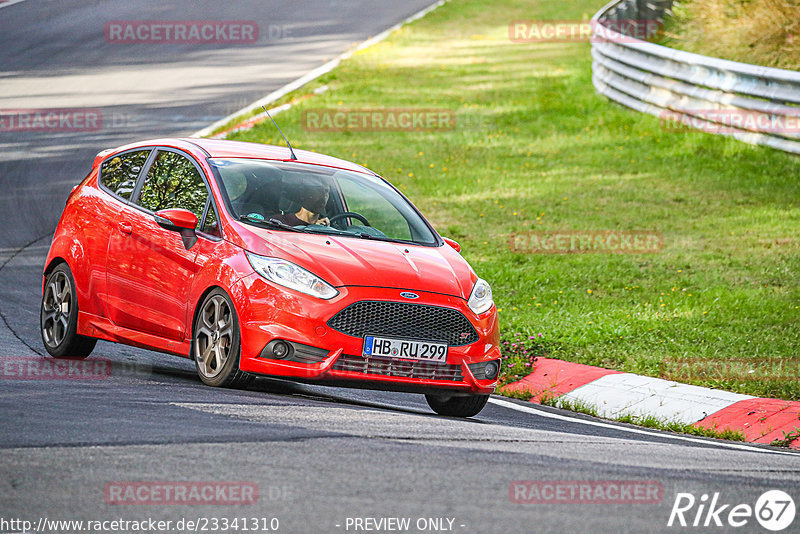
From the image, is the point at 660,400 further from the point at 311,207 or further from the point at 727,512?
the point at 727,512

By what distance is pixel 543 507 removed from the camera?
491 cm

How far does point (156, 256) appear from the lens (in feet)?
26.6

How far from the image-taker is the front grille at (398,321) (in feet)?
23.9

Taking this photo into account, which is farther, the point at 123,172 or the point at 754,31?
the point at 754,31

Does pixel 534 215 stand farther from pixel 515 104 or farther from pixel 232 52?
pixel 232 52

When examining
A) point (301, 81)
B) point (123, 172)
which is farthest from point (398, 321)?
point (301, 81)

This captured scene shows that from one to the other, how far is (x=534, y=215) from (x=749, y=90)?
3.99 metres

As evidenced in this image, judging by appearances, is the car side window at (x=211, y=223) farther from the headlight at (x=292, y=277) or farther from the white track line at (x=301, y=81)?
the white track line at (x=301, y=81)

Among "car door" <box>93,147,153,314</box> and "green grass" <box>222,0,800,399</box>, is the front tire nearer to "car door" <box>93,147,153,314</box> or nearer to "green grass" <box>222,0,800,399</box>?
"car door" <box>93,147,153,314</box>

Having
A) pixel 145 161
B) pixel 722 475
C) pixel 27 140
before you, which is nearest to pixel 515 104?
pixel 27 140

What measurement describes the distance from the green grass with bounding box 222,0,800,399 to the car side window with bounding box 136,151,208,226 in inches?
127

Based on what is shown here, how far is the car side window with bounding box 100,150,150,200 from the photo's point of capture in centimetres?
884

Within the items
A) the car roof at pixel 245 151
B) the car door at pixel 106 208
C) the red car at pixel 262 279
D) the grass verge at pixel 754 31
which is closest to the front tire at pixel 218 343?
the red car at pixel 262 279

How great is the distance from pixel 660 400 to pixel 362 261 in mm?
2878
